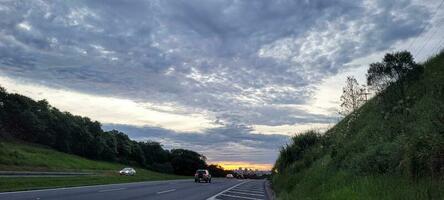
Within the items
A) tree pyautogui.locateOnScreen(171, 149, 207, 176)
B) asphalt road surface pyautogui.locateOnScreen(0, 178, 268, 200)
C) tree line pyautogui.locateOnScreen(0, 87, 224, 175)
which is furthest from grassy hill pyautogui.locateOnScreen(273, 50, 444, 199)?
tree pyautogui.locateOnScreen(171, 149, 207, 176)

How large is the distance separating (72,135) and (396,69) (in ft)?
299

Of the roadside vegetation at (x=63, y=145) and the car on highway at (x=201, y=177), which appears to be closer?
the car on highway at (x=201, y=177)

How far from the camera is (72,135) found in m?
106

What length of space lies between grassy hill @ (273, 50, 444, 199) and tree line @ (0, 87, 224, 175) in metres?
74.5

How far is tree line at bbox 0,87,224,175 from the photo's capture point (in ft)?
308

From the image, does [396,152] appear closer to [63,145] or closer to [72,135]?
[63,145]

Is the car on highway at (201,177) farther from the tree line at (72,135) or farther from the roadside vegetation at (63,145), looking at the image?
the tree line at (72,135)

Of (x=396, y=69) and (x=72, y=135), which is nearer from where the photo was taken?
(x=396, y=69)

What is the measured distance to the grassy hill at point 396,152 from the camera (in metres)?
10.2

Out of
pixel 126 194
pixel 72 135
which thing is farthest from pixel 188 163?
pixel 126 194

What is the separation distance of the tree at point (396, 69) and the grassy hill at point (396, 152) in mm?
375

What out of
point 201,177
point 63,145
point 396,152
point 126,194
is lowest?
point 126,194

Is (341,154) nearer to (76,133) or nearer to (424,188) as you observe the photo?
(424,188)

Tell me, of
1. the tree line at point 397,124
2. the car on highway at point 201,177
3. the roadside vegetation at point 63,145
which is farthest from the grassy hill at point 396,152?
the roadside vegetation at point 63,145
